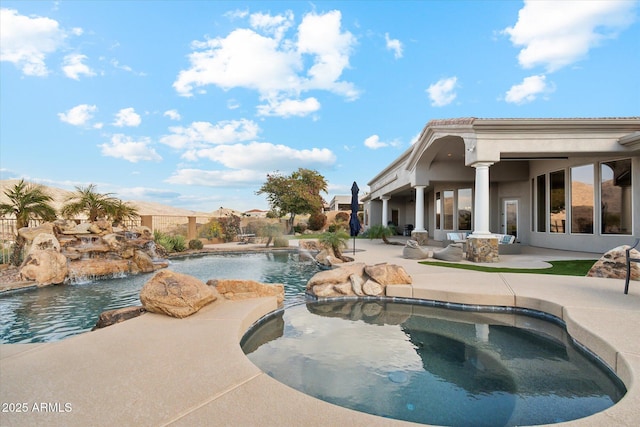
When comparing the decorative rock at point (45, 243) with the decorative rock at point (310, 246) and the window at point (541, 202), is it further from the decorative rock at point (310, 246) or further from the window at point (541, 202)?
the window at point (541, 202)

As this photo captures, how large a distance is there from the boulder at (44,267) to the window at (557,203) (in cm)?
1713

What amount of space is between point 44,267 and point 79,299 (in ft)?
8.51

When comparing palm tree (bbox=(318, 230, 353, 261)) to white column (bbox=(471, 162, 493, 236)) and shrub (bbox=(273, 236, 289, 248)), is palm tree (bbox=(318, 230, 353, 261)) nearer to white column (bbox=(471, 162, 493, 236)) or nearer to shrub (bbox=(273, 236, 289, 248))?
white column (bbox=(471, 162, 493, 236))

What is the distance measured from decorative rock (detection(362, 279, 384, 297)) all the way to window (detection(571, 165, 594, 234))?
10275mm

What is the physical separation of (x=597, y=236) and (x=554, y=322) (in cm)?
934

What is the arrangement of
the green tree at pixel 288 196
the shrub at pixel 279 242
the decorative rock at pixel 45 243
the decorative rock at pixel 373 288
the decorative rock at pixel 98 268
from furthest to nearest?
the green tree at pixel 288 196
the shrub at pixel 279 242
the decorative rock at pixel 45 243
the decorative rock at pixel 98 268
the decorative rock at pixel 373 288

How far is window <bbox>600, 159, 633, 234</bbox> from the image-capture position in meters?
10.8

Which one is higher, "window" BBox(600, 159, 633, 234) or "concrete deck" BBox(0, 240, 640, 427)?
"window" BBox(600, 159, 633, 234)

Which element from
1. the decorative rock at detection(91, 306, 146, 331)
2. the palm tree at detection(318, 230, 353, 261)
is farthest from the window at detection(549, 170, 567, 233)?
the decorative rock at detection(91, 306, 146, 331)

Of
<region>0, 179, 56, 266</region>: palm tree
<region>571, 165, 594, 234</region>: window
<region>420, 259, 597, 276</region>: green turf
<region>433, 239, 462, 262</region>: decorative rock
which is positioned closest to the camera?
<region>420, 259, 597, 276</region>: green turf

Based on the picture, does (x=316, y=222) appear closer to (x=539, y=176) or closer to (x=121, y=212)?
(x=121, y=212)

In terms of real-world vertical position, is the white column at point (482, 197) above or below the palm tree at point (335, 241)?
A: above

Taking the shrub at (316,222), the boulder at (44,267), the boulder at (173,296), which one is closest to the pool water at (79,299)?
the boulder at (44,267)

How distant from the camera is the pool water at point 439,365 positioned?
2.66 m
